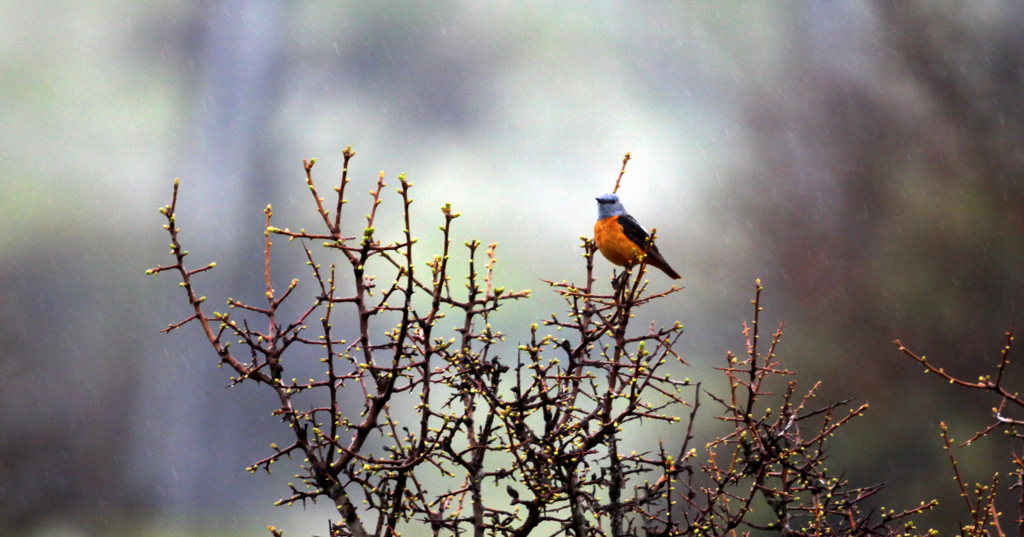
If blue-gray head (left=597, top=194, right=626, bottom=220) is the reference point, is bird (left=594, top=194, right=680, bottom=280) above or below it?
below

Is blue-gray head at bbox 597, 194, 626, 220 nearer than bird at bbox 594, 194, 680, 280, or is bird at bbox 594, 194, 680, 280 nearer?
bird at bbox 594, 194, 680, 280

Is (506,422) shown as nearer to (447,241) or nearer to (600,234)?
(447,241)

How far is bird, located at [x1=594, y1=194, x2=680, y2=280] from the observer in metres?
2.81

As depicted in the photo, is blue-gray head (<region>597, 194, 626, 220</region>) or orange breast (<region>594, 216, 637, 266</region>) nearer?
orange breast (<region>594, 216, 637, 266</region>)

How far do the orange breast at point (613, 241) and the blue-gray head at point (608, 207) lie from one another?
0.05 meters

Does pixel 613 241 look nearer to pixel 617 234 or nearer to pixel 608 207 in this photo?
pixel 617 234

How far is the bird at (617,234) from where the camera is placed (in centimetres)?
281

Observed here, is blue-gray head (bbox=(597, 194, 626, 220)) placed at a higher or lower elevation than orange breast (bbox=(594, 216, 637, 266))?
higher

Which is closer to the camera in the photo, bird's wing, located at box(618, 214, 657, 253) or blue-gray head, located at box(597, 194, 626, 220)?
bird's wing, located at box(618, 214, 657, 253)

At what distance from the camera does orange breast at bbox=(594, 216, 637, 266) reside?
2.81m

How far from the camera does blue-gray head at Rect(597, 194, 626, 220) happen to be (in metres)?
2.95

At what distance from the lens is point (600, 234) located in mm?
2895

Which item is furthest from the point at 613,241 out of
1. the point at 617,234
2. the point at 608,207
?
the point at 608,207

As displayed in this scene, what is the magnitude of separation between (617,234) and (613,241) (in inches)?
1.3
